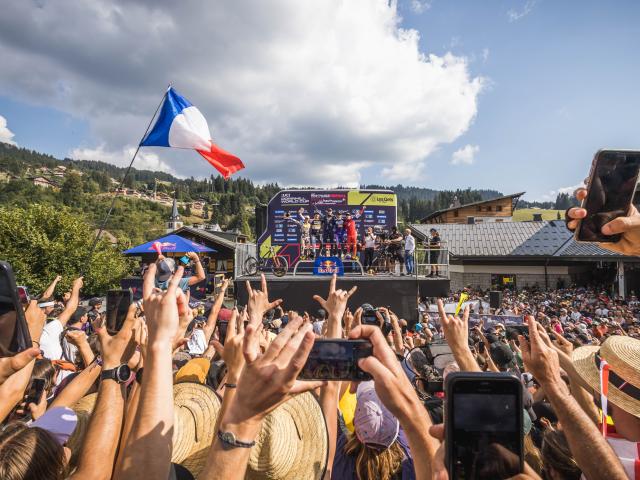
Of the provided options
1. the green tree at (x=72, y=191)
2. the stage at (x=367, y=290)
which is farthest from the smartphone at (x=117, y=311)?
the green tree at (x=72, y=191)

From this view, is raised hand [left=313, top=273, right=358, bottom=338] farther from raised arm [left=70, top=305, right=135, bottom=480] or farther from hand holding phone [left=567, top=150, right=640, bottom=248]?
hand holding phone [left=567, top=150, right=640, bottom=248]

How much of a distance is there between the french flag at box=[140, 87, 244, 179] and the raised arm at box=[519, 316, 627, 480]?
6572mm

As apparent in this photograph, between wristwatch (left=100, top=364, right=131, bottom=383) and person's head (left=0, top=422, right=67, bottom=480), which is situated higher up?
wristwatch (left=100, top=364, right=131, bottom=383)

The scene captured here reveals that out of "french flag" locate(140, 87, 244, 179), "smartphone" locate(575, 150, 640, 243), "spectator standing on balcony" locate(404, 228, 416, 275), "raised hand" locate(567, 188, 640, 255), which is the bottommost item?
"raised hand" locate(567, 188, 640, 255)

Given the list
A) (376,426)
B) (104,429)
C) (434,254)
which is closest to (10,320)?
(104,429)

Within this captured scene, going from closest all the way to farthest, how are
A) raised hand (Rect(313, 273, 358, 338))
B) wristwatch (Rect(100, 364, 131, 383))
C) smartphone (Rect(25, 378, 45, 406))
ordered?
wristwatch (Rect(100, 364, 131, 383)), smartphone (Rect(25, 378, 45, 406)), raised hand (Rect(313, 273, 358, 338))

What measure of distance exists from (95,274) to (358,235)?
22.9 meters

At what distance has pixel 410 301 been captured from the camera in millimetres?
14805

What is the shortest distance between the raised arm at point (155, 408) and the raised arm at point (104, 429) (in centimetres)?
28

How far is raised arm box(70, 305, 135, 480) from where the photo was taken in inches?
58.2

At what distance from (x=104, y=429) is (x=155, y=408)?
1.37 feet

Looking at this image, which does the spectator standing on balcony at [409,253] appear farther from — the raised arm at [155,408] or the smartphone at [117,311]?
the raised arm at [155,408]

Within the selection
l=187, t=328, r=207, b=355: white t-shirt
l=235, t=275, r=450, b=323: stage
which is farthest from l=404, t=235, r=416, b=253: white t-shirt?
l=187, t=328, r=207, b=355: white t-shirt

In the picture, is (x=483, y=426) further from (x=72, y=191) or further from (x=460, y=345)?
(x=72, y=191)
